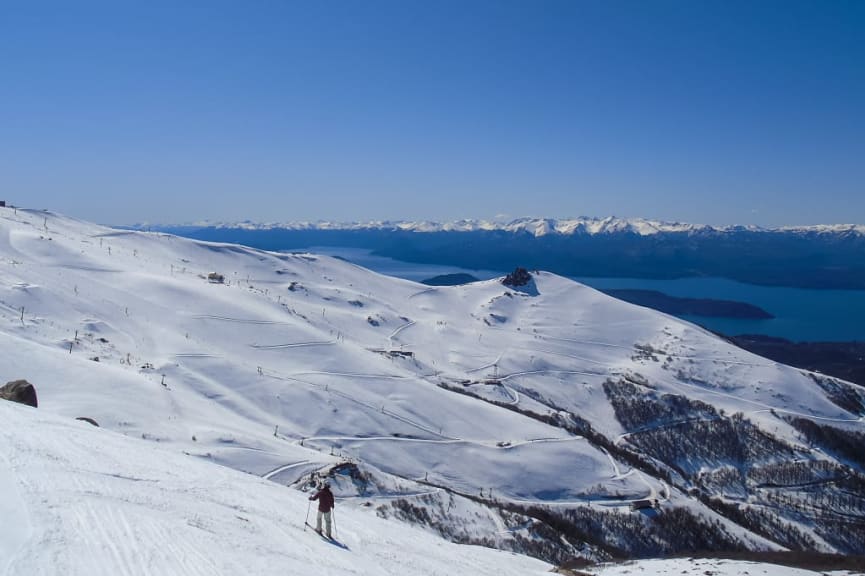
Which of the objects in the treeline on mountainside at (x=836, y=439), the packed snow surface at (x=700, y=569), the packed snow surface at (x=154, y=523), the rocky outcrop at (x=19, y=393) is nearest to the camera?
the packed snow surface at (x=154, y=523)

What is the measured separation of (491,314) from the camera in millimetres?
132000

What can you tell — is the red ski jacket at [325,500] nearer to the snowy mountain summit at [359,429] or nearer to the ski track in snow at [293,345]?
the snowy mountain summit at [359,429]

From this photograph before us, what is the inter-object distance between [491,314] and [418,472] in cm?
8283

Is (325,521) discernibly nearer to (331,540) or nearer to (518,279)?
(331,540)

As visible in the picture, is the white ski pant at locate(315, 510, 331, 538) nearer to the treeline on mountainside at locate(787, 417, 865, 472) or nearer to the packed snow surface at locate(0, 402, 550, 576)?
the packed snow surface at locate(0, 402, 550, 576)

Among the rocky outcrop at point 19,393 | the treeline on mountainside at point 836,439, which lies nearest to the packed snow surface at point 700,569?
the rocky outcrop at point 19,393

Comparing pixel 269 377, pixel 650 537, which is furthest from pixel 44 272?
pixel 650 537

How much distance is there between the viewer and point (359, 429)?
55844 mm

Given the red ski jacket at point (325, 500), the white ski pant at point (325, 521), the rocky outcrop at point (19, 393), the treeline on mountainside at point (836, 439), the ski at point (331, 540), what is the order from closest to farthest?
the ski at point (331, 540) → the red ski jacket at point (325, 500) → the white ski pant at point (325, 521) → the rocky outcrop at point (19, 393) → the treeline on mountainside at point (836, 439)

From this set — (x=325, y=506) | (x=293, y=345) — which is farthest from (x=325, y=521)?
(x=293, y=345)

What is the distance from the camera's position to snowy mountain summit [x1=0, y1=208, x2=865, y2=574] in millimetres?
12969

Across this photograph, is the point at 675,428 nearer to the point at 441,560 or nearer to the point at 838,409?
the point at 838,409

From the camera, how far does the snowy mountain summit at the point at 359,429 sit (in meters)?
13.0

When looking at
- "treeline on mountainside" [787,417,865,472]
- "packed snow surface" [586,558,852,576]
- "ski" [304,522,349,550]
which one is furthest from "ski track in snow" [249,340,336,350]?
"treeline on mountainside" [787,417,865,472]
